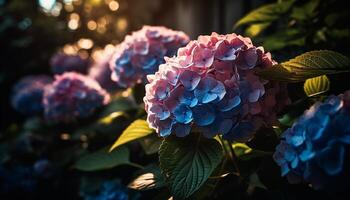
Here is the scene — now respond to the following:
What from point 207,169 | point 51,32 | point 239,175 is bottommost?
point 51,32

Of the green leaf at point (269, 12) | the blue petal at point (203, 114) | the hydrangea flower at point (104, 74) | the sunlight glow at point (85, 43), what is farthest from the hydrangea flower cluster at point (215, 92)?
the sunlight glow at point (85, 43)

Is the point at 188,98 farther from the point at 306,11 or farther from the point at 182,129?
the point at 306,11

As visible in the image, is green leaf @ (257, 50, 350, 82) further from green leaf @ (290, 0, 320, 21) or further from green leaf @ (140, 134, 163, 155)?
green leaf @ (290, 0, 320, 21)

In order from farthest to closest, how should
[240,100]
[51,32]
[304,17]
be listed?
[51,32]
[304,17]
[240,100]

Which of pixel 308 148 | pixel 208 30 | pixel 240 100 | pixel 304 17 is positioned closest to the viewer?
pixel 308 148

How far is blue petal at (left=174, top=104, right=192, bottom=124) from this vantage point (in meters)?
0.94

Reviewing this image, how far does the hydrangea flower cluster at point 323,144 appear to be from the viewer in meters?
0.76

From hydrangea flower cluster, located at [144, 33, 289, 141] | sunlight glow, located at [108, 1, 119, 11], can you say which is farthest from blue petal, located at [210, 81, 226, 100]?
sunlight glow, located at [108, 1, 119, 11]

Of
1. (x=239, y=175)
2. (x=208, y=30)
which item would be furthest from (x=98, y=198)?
(x=208, y=30)

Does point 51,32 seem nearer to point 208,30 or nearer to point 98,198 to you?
point 208,30

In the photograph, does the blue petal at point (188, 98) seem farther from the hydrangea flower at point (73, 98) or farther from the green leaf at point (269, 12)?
the hydrangea flower at point (73, 98)

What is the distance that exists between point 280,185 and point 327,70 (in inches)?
10.4

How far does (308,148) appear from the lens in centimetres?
79

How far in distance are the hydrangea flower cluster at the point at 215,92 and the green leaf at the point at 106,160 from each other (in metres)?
0.43
